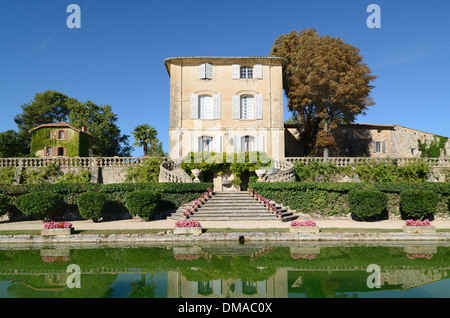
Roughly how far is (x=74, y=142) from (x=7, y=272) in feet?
72.6

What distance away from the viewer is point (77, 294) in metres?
5.99

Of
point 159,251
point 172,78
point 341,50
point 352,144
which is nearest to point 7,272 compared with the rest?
point 159,251

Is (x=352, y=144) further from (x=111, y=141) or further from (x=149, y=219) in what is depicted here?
(x=111, y=141)

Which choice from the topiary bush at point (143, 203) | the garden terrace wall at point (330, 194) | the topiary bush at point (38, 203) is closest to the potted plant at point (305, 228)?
the garden terrace wall at point (330, 194)

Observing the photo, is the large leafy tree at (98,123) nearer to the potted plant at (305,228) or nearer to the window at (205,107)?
the window at (205,107)

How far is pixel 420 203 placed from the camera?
1480 cm

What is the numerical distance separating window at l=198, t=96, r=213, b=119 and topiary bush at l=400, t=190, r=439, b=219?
14.4 meters

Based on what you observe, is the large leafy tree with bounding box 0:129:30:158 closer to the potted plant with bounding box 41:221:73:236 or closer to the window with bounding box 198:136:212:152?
the window with bounding box 198:136:212:152

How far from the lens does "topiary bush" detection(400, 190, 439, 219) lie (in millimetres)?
14734

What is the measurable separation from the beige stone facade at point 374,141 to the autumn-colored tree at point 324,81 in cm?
196

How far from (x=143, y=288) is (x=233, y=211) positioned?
9487 mm

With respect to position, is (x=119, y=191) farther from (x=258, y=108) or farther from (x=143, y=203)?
(x=258, y=108)

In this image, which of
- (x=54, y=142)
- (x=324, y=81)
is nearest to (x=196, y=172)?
(x=324, y=81)

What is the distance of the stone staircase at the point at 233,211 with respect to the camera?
15.1m
